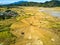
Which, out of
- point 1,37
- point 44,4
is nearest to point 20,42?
point 1,37

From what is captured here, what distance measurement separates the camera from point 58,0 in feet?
350

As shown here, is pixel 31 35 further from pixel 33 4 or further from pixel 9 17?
pixel 33 4

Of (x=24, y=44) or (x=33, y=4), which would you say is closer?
(x=24, y=44)

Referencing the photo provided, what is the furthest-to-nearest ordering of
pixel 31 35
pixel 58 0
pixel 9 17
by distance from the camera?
pixel 58 0 < pixel 9 17 < pixel 31 35

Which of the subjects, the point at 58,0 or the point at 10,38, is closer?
the point at 10,38

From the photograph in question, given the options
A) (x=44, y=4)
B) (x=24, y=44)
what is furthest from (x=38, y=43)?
(x=44, y=4)

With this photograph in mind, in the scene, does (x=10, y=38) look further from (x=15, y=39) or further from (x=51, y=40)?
(x=51, y=40)

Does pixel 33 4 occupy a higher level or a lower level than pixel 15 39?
lower

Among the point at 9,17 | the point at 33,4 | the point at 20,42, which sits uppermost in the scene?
the point at 20,42

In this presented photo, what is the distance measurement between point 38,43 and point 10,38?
5.23 m

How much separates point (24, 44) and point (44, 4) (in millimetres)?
89586

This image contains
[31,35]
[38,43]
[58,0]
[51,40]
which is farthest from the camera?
[58,0]

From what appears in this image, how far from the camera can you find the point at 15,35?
2530cm

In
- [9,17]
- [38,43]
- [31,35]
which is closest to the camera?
[38,43]
